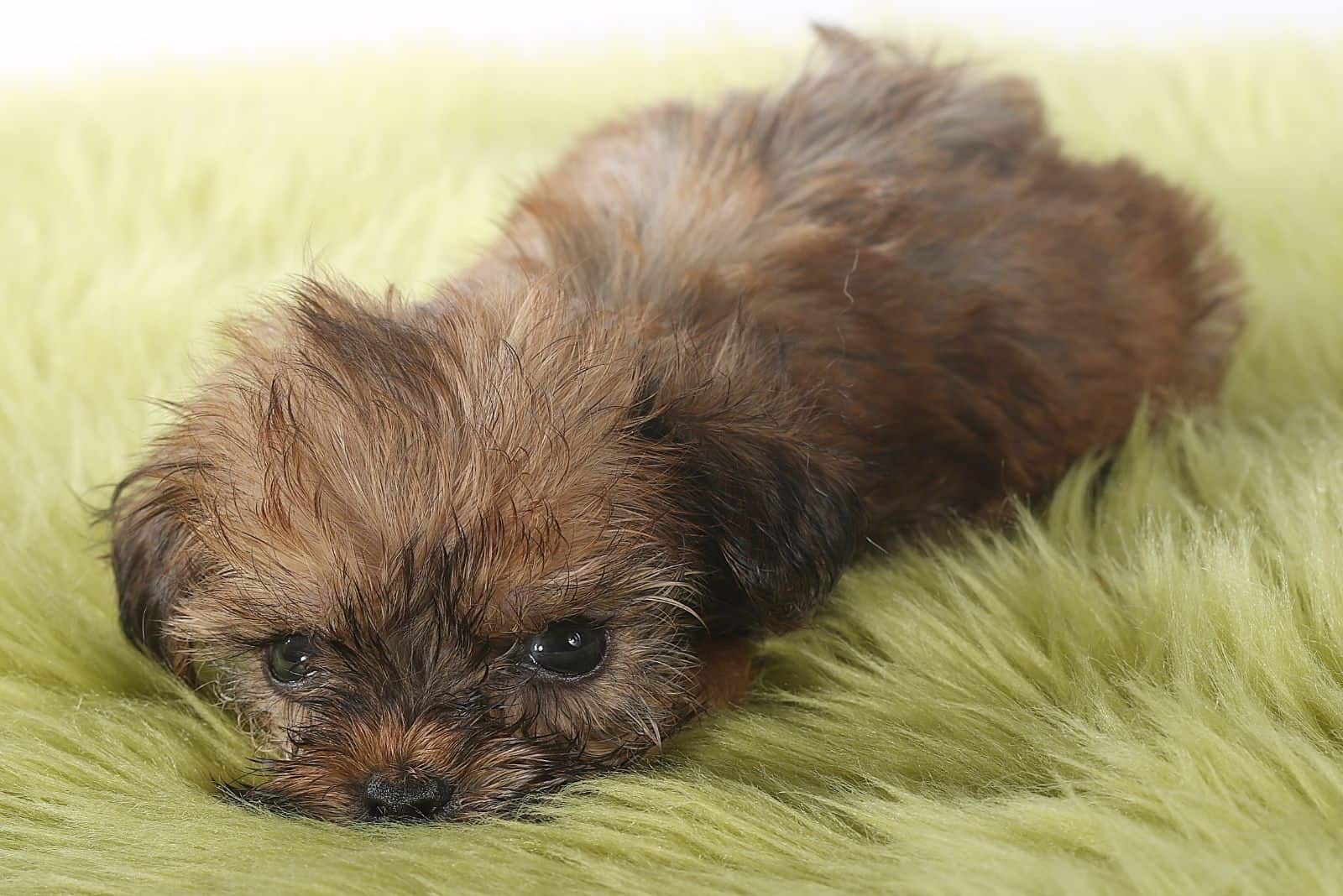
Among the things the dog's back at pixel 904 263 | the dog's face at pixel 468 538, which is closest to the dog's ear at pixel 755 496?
the dog's face at pixel 468 538

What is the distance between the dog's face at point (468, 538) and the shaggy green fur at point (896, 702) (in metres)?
0.10

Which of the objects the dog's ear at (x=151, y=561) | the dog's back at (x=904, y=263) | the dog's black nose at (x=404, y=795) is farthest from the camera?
the dog's back at (x=904, y=263)

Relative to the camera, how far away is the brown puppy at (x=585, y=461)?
73.9 inches

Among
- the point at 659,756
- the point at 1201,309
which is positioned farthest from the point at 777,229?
the point at 1201,309

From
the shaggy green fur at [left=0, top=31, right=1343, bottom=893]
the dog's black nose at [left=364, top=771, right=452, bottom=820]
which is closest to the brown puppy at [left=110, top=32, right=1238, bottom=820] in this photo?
the dog's black nose at [left=364, top=771, right=452, bottom=820]

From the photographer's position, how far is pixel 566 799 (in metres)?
1.89

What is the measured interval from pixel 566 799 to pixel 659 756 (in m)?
0.19

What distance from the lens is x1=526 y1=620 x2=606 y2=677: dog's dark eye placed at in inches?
76.7

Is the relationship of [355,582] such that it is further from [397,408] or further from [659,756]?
[659,756]

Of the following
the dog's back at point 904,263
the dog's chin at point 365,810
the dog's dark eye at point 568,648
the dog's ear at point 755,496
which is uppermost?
the dog's back at point 904,263

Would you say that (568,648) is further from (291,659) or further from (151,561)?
(151,561)

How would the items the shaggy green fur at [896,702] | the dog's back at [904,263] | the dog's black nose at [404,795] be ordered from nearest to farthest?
the shaggy green fur at [896,702]
the dog's black nose at [404,795]
the dog's back at [904,263]

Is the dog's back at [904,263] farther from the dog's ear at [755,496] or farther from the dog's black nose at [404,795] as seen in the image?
the dog's black nose at [404,795]

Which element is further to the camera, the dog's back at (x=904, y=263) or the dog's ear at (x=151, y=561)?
the dog's back at (x=904, y=263)
